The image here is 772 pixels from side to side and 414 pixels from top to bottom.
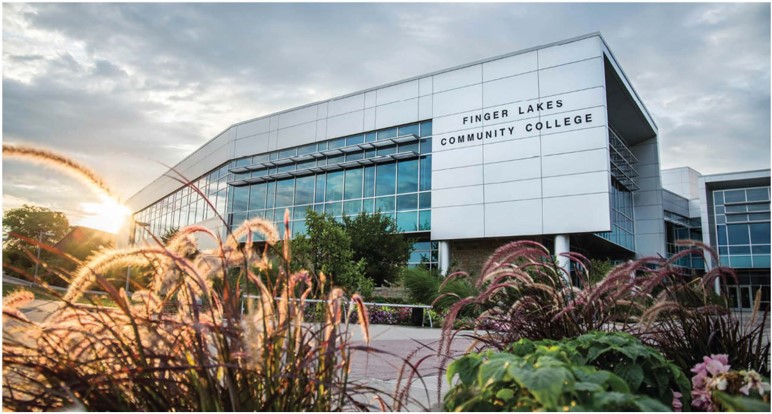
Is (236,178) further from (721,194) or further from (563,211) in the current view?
(721,194)

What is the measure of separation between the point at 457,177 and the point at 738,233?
21.2m

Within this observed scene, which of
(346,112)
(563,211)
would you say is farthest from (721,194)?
(346,112)

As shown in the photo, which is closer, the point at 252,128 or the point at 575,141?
the point at 575,141

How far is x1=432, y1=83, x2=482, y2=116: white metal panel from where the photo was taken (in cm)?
2403

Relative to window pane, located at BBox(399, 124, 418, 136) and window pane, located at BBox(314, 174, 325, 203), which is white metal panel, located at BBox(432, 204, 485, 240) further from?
window pane, located at BBox(314, 174, 325, 203)

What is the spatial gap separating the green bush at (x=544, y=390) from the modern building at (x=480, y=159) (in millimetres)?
20266

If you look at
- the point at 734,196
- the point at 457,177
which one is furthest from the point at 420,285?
the point at 734,196

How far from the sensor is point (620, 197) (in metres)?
28.3

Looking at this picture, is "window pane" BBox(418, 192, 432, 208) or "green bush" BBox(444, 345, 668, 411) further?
"window pane" BBox(418, 192, 432, 208)

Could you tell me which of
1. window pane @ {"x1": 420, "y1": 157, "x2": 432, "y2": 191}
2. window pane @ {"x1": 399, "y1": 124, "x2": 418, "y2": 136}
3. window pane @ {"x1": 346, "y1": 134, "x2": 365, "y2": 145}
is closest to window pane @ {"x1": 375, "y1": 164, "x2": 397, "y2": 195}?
window pane @ {"x1": 420, "y1": 157, "x2": 432, "y2": 191}

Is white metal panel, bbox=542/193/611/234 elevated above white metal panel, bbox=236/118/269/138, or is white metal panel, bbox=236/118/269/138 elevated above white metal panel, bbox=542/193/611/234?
white metal panel, bbox=236/118/269/138

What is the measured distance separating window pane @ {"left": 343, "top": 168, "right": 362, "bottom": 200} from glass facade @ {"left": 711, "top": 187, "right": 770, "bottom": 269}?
23046 millimetres

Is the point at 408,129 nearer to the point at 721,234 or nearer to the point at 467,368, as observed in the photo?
the point at 721,234

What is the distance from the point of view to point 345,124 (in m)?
28.5
